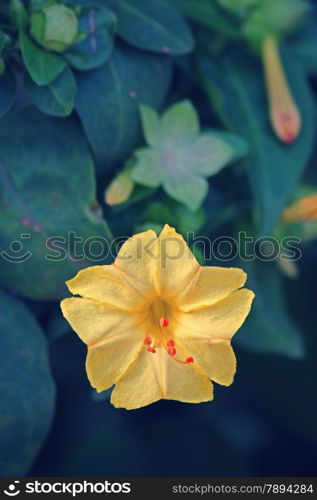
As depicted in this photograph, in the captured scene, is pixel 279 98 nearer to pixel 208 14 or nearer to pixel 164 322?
pixel 208 14

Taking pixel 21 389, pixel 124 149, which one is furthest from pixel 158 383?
pixel 124 149

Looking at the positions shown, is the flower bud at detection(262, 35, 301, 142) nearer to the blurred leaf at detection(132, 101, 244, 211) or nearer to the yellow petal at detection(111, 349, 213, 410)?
the blurred leaf at detection(132, 101, 244, 211)

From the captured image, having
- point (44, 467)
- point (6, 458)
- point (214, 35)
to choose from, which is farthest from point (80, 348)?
point (214, 35)

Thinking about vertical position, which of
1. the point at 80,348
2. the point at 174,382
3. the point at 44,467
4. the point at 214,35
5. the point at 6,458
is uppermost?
the point at 214,35

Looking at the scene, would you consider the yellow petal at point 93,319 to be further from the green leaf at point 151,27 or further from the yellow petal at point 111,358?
the green leaf at point 151,27

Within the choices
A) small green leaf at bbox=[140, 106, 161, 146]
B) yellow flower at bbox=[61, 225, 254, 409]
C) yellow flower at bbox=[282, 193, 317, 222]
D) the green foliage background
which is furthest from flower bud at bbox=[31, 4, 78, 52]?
yellow flower at bbox=[282, 193, 317, 222]

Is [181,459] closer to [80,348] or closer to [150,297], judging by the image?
[80,348]
